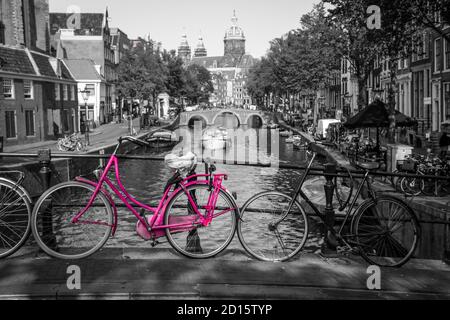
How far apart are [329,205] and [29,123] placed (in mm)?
36239

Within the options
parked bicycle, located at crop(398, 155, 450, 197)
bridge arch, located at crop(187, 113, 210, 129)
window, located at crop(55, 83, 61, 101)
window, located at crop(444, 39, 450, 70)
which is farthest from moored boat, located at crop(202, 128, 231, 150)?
parked bicycle, located at crop(398, 155, 450, 197)

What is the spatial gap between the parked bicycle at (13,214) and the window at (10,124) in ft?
104

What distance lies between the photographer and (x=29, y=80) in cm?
3962

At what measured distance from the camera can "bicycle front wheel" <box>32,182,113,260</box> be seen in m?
5.72

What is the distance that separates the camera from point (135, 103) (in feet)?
279

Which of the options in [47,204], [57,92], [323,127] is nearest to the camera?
[47,204]

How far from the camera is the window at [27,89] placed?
39.1m

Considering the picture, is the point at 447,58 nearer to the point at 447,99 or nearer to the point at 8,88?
the point at 447,99

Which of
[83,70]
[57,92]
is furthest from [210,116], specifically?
[57,92]

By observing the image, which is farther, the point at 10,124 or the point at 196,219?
the point at 10,124

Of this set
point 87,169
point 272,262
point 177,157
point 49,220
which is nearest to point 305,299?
point 272,262

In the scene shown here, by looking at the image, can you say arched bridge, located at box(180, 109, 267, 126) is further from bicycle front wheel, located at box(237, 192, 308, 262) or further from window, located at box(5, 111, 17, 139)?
bicycle front wheel, located at box(237, 192, 308, 262)

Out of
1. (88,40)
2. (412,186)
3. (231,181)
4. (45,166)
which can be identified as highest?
(88,40)

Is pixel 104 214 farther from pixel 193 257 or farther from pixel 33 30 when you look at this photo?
pixel 33 30
